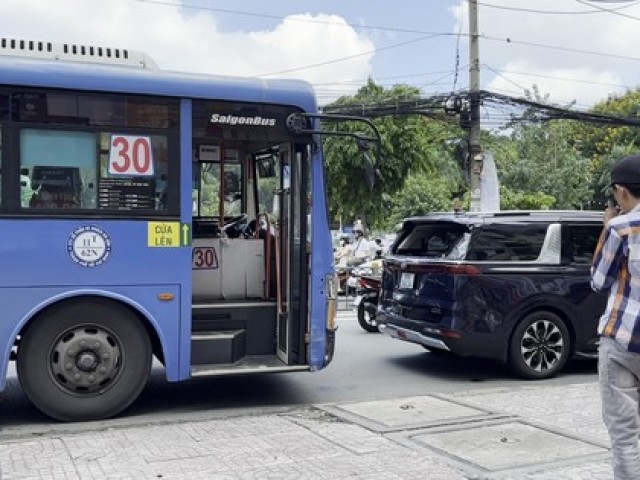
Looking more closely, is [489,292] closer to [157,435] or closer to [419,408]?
[419,408]

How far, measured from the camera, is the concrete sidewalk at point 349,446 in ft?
15.9

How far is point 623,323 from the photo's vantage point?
3.52 m

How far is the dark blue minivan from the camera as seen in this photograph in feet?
26.1

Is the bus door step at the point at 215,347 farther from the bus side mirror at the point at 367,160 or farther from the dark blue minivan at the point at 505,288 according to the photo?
the dark blue minivan at the point at 505,288

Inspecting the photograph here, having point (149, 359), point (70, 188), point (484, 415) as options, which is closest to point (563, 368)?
point (484, 415)

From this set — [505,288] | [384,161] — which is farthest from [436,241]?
[384,161]

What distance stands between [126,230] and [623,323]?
4.11 meters

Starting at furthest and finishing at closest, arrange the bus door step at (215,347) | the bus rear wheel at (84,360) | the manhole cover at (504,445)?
the bus door step at (215,347) → the bus rear wheel at (84,360) → the manhole cover at (504,445)

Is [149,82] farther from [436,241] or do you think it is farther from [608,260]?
[608,260]

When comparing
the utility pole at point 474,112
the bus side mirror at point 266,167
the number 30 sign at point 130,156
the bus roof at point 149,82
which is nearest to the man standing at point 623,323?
the bus roof at point 149,82

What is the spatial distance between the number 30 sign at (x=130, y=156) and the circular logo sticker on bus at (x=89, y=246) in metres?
0.54

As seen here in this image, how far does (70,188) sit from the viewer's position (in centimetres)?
605

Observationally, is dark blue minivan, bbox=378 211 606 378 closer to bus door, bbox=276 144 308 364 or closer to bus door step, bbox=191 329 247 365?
bus door, bbox=276 144 308 364

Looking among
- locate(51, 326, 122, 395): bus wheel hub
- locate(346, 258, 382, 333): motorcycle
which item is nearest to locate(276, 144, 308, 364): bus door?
locate(51, 326, 122, 395): bus wheel hub
